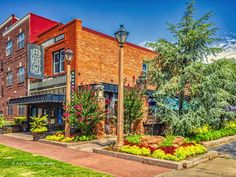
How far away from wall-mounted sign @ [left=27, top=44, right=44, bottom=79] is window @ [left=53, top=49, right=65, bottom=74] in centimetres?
114

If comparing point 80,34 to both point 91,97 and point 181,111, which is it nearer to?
point 91,97

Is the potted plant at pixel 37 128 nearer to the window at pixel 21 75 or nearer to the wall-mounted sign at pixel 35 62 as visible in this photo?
the wall-mounted sign at pixel 35 62

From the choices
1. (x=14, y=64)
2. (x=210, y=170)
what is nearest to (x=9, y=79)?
(x=14, y=64)

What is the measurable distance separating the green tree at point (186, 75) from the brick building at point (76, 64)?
4034mm

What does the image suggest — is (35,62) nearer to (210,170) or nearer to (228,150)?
(228,150)

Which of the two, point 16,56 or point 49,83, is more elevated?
point 16,56

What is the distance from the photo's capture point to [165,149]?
963 centimetres

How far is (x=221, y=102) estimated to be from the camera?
15.1 metres

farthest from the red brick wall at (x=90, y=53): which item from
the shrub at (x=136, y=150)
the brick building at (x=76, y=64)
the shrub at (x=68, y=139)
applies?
the shrub at (x=136, y=150)

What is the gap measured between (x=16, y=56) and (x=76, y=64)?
500 inches

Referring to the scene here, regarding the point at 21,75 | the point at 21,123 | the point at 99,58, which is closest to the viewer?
the point at 99,58

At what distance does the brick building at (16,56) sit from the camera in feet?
88.6

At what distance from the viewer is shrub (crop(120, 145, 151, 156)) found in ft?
32.3

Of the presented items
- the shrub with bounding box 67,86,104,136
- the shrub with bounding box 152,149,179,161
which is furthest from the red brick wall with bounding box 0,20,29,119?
the shrub with bounding box 152,149,179,161
